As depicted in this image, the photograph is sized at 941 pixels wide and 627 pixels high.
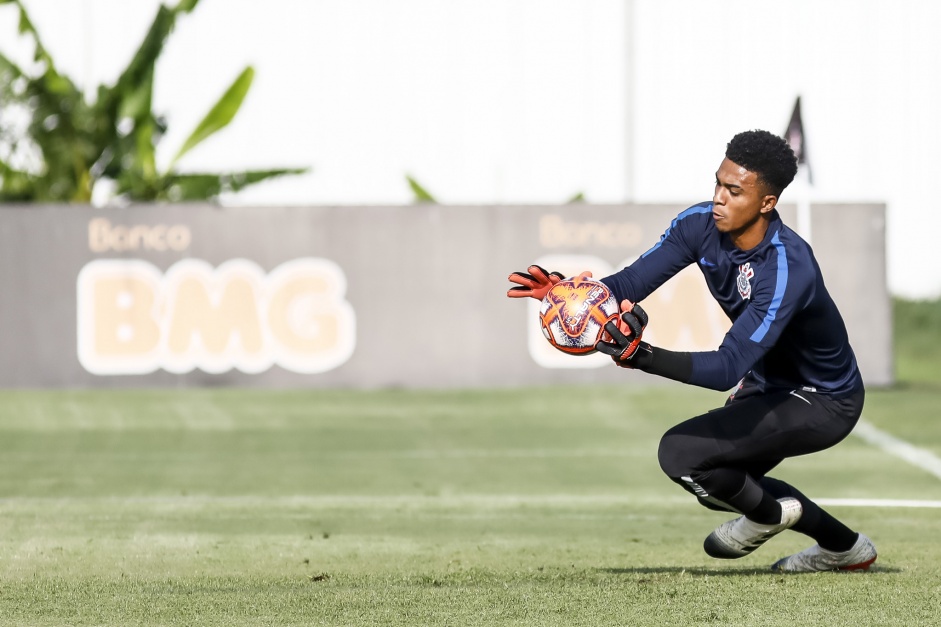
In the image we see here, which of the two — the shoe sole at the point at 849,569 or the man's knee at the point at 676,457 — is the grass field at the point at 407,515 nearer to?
the shoe sole at the point at 849,569

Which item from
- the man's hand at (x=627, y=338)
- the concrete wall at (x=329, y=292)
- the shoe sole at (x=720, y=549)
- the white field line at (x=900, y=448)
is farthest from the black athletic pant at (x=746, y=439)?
the concrete wall at (x=329, y=292)

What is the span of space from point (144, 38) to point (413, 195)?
17.0 ft

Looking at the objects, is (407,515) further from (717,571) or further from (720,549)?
(720,549)

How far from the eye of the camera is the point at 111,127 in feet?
79.4

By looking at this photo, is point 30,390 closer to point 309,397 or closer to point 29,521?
point 309,397

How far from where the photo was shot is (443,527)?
9016mm

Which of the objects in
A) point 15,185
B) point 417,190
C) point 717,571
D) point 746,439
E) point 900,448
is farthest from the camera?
point 15,185

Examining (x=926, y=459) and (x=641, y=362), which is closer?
(x=641, y=362)

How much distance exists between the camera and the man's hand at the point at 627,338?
5.87 m

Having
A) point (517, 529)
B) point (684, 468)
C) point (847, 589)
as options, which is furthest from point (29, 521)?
point (847, 589)

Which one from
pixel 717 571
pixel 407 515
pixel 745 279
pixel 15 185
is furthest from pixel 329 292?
pixel 15 185

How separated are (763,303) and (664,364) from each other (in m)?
0.56

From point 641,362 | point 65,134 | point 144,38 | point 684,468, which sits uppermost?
point 144,38

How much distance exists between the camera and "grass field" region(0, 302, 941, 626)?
Answer: 611 centimetres
